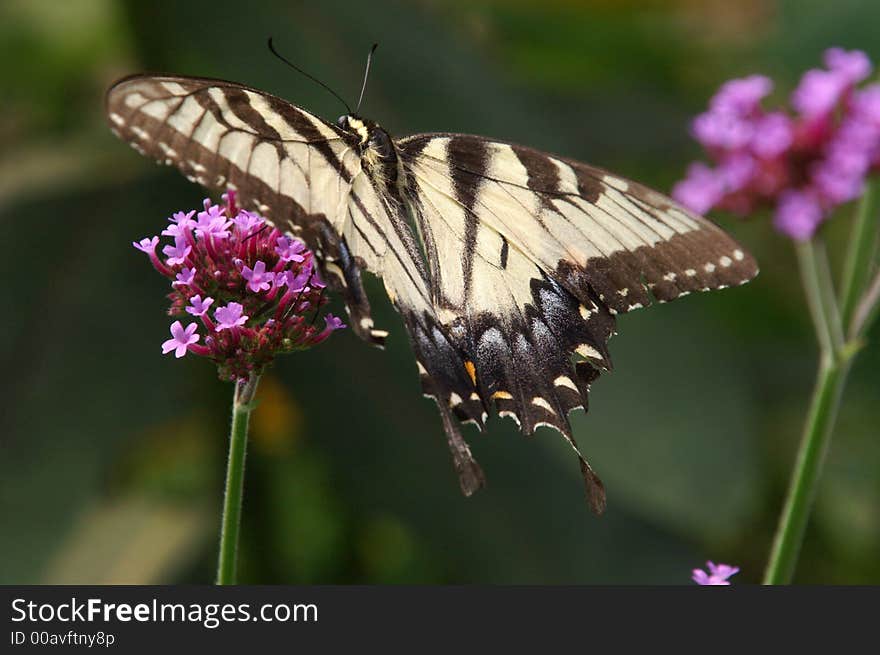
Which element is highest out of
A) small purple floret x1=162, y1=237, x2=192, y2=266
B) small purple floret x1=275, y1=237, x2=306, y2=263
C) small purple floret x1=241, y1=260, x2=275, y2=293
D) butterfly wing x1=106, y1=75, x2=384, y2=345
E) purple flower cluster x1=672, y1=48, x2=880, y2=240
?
purple flower cluster x1=672, y1=48, x2=880, y2=240

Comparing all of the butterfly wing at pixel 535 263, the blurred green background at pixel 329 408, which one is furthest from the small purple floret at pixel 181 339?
the blurred green background at pixel 329 408

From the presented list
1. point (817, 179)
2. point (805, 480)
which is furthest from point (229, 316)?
point (817, 179)

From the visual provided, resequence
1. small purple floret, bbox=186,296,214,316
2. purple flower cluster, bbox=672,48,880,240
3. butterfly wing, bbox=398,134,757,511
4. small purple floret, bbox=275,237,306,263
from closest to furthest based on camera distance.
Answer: small purple floret, bbox=186,296,214,316
small purple floret, bbox=275,237,306,263
butterfly wing, bbox=398,134,757,511
purple flower cluster, bbox=672,48,880,240

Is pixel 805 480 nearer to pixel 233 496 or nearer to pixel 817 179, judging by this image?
pixel 817 179

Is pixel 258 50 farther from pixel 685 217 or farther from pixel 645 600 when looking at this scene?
pixel 645 600

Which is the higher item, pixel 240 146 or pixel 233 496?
pixel 240 146

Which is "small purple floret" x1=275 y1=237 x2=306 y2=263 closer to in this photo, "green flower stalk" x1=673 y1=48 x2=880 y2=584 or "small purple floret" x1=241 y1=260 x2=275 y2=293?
"small purple floret" x1=241 y1=260 x2=275 y2=293

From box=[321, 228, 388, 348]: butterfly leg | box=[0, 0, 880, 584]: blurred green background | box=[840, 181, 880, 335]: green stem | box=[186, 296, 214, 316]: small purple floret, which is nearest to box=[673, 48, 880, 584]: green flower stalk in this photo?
box=[840, 181, 880, 335]: green stem

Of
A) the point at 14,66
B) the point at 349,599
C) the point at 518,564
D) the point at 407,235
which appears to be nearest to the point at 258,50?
the point at 14,66
